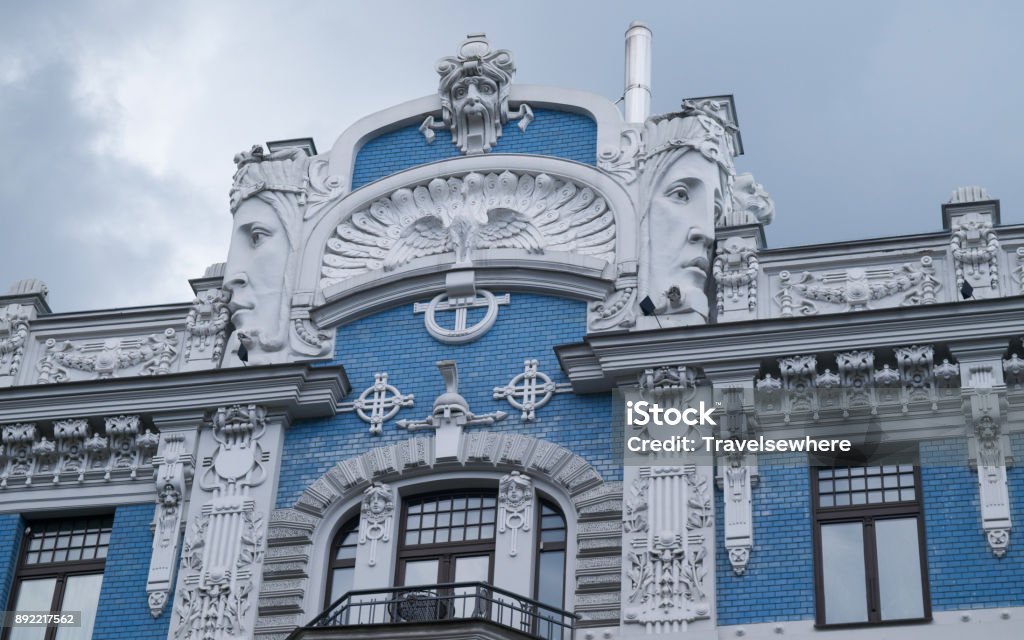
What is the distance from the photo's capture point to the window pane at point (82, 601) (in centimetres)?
2550

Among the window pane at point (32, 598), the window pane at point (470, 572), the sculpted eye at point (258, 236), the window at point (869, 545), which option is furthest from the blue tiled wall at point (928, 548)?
the window pane at point (32, 598)

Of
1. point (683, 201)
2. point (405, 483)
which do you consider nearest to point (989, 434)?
point (683, 201)

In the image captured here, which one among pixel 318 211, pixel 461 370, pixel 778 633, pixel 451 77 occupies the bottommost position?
pixel 778 633

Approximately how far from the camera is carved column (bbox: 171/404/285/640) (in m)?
24.4

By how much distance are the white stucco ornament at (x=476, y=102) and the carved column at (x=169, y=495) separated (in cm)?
546

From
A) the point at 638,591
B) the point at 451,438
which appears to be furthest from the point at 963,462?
the point at 451,438

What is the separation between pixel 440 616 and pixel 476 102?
777 centimetres

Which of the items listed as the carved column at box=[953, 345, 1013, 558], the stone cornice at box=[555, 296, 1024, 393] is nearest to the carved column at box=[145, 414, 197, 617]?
the stone cornice at box=[555, 296, 1024, 393]

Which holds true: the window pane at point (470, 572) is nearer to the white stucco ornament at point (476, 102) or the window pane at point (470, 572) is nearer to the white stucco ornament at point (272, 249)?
the white stucco ornament at point (272, 249)

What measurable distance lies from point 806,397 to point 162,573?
8.06 meters

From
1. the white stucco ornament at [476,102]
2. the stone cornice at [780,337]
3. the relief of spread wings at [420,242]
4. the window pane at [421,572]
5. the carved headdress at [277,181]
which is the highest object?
the white stucco ornament at [476,102]

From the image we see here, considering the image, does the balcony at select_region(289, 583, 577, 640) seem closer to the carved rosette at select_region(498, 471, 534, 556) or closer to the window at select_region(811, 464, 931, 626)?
the carved rosette at select_region(498, 471, 534, 556)

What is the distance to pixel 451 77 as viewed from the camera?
2848 centimetres

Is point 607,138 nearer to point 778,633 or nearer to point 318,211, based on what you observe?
point 318,211
